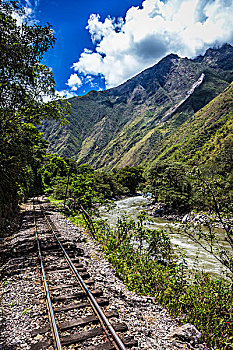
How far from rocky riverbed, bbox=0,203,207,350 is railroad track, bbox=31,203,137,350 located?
230 mm

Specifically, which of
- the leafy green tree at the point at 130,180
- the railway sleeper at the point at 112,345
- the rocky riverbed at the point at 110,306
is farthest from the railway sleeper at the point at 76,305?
the leafy green tree at the point at 130,180

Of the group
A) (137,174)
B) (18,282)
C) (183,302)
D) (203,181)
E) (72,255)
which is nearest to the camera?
(203,181)

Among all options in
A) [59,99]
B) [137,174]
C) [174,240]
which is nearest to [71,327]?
[59,99]

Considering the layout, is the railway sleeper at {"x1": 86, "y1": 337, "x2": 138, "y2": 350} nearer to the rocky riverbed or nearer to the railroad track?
the railroad track

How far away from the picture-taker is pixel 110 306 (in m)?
5.20

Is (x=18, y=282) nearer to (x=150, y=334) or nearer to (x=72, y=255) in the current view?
(x=72, y=255)

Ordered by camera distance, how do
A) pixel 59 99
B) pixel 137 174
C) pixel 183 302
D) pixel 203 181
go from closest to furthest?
pixel 203 181, pixel 183 302, pixel 59 99, pixel 137 174

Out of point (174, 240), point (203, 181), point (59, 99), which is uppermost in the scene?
point (59, 99)

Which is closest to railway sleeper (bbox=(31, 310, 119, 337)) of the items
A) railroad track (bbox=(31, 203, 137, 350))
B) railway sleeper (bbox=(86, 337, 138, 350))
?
railroad track (bbox=(31, 203, 137, 350))

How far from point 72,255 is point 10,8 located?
11678 mm

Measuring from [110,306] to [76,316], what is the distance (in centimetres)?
93

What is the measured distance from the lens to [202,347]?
4344mm

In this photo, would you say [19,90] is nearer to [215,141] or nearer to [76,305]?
[76,305]

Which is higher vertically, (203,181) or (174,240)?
(203,181)
